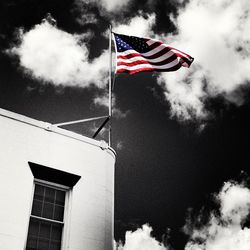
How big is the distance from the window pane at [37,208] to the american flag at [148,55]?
5.14 meters

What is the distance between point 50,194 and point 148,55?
18.1 ft

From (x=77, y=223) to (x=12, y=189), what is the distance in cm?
165

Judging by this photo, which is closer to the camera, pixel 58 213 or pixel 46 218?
pixel 46 218

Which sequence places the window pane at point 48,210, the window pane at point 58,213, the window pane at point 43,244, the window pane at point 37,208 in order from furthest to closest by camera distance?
the window pane at point 58,213, the window pane at point 48,210, the window pane at point 37,208, the window pane at point 43,244

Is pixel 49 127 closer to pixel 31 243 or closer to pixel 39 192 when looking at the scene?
pixel 39 192

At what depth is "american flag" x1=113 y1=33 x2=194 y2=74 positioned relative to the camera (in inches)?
464

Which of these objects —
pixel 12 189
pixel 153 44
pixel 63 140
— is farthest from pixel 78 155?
pixel 153 44

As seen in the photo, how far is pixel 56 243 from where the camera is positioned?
27.3 feet

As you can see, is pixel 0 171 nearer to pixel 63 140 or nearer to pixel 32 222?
pixel 32 222

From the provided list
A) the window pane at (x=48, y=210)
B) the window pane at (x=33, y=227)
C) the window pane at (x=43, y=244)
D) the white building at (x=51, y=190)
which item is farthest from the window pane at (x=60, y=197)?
the window pane at (x=43, y=244)

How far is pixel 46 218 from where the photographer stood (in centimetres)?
846

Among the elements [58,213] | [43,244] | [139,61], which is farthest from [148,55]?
[43,244]

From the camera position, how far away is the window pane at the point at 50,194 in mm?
8742

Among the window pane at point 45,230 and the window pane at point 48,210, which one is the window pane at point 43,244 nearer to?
the window pane at point 45,230
